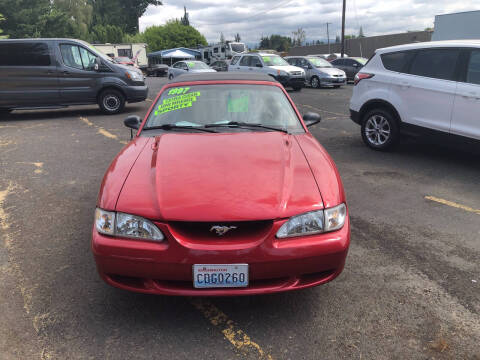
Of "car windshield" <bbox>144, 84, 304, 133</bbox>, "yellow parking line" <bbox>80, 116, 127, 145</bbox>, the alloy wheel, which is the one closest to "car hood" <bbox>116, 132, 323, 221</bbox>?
"car windshield" <bbox>144, 84, 304, 133</bbox>

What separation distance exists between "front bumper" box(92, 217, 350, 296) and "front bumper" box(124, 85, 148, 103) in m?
9.30

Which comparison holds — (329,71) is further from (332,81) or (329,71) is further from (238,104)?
(238,104)

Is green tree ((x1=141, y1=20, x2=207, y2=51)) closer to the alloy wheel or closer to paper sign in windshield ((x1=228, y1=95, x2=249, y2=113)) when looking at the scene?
the alloy wheel

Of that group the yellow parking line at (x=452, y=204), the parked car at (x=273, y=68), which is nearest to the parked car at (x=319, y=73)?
the parked car at (x=273, y=68)

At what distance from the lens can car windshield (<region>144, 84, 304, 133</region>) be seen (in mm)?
3557

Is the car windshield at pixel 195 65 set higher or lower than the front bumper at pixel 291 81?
higher

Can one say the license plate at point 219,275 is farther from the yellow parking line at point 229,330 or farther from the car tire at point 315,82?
the car tire at point 315,82

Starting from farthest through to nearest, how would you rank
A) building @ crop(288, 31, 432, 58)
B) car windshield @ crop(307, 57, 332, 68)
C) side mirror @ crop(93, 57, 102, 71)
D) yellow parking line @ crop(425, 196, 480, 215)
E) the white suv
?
building @ crop(288, 31, 432, 58) < car windshield @ crop(307, 57, 332, 68) < side mirror @ crop(93, 57, 102, 71) < the white suv < yellow parking line @ crop(425, 196, 480, 215)

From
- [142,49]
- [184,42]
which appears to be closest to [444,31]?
[142,49]

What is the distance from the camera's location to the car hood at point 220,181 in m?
2.32

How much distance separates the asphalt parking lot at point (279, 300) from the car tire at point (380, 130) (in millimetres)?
1618

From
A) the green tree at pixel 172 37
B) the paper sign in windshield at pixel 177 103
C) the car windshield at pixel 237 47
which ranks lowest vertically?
the paper sign in windshield at pixel 177 103

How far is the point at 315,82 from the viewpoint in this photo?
19406 mm

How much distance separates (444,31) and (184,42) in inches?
2347
